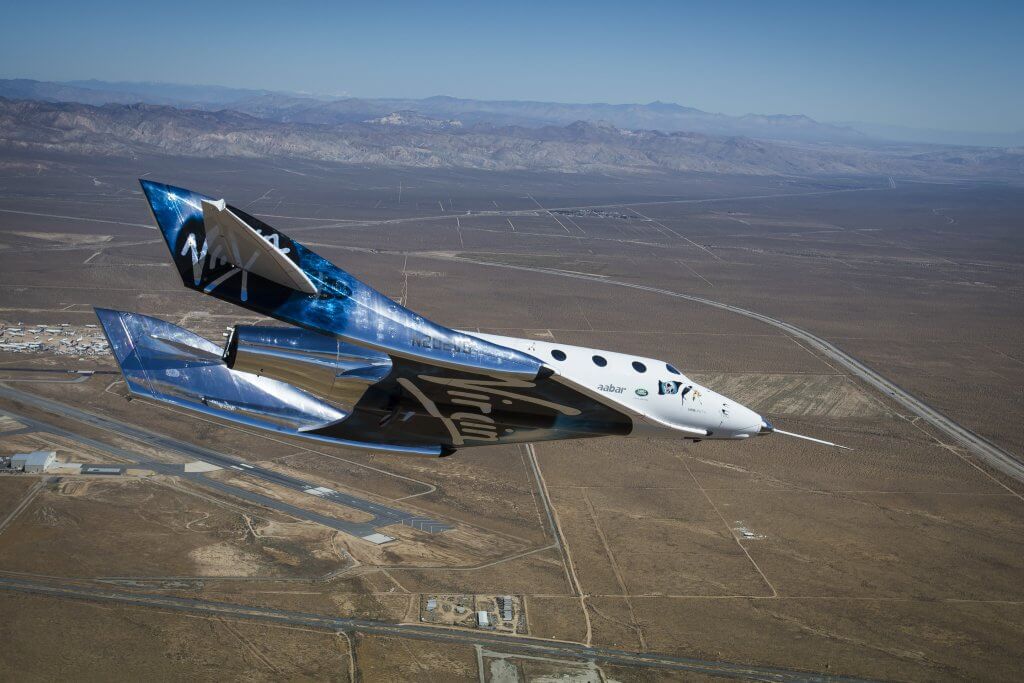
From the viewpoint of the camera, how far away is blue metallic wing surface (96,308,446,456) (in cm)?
2530

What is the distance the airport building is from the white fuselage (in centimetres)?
4299

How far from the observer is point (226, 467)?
56531 mm

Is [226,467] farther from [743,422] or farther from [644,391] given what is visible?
[743,422]

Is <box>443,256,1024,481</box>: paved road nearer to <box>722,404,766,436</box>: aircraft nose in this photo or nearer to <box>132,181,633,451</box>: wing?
<box>722,404,766,436</box>: aircraft nose

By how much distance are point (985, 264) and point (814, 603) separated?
568 ft

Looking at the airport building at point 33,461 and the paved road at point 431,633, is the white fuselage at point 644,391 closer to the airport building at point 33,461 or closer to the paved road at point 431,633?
the paved road at point 431,633

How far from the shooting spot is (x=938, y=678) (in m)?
39.8

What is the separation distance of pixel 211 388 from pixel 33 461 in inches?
1470

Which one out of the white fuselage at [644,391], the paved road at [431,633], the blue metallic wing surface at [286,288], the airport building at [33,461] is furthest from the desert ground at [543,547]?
the white fuselage at [644,391]

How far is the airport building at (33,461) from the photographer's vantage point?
175 ft

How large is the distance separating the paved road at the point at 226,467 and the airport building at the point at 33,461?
399cm

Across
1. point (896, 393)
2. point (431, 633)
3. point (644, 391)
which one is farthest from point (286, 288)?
point (896, 393)

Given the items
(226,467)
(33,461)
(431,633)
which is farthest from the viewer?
(226,467)

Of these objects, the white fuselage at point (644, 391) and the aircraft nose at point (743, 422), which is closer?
the white fuselage at point (644, 391)
